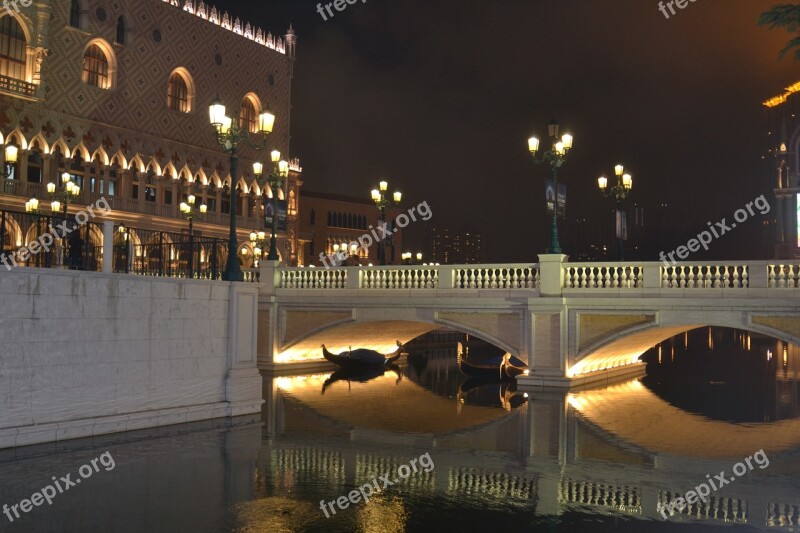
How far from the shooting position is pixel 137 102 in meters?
43.5

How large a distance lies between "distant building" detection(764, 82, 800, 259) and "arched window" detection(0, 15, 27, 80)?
53.1 metres

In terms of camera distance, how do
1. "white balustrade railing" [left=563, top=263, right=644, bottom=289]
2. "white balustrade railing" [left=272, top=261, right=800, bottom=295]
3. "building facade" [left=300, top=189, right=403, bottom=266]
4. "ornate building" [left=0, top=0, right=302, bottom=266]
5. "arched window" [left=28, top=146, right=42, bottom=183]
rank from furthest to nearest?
"building facade" [left=300, top=189, right=403, bottom=266] < "arched window" [left=28, top=146, right=42, bottom=183] < "ornate building" [left=0, top=0, right=302, bottom=266] < "white balustrade railing" [left=563, top=263, right=644, bottom=289] < "white balustrade railing" [left=272, top=261, right=800, bottom=295]

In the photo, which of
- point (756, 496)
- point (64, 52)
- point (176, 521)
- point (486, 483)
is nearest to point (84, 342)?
point (176, 521)

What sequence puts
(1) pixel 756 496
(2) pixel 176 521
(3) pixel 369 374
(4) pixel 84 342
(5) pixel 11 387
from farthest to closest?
(3) pixel 369 374
(4) pixel 84 342
(5) pixel 11 387
(1) pixel 756 496
(2) pixel 176 521

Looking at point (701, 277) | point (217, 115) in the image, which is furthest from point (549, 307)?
point (217, 115)

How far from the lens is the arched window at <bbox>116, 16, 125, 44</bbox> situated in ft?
141

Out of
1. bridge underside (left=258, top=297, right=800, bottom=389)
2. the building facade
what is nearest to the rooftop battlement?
the building facade

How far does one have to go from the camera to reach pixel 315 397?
2022 centimetres

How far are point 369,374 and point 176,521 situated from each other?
18833mm

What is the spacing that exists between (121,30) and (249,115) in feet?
33.6

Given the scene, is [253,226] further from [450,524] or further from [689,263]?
[450,524]

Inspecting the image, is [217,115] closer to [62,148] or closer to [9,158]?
[9,158]

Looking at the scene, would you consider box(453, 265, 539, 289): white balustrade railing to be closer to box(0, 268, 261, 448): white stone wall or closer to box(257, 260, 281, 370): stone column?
box(257, 260, 281, 370): stone column

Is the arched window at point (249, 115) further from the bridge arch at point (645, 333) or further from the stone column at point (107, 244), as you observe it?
the stone column at point (107, 244)
